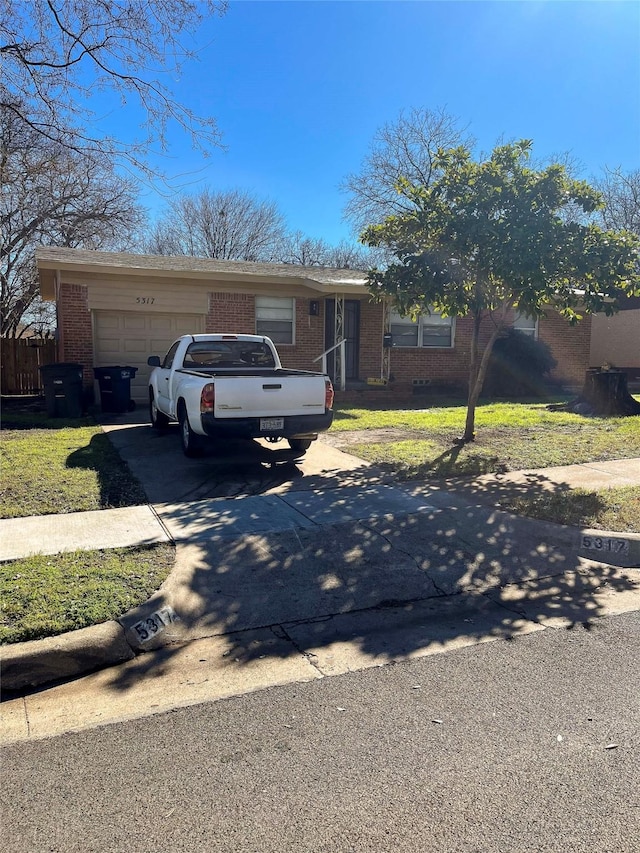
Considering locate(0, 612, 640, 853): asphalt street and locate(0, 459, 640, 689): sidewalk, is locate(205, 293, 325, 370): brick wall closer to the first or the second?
locate(0, 459, 640, 689): sidewalk

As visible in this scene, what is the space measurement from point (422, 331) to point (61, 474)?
12.8 metres

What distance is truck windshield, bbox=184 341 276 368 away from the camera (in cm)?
965

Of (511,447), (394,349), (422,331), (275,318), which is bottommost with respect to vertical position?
(511,447)

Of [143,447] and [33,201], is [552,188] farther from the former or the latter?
[33,201]

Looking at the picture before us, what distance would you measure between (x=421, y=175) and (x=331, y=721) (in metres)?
33.0

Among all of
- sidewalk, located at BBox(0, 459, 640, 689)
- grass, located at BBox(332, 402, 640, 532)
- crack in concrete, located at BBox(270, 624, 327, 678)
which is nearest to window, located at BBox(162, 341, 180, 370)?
grass, located at BBox(332, 402, 640, 532)

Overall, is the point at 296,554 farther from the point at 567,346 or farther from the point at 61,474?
the point at 567,346

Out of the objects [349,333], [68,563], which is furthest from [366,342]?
[68,563]

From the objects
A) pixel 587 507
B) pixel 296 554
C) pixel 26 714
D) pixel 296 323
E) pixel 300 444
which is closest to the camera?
pixel 26 714

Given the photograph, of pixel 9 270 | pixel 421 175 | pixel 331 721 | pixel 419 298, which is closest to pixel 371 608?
pixel 331 721

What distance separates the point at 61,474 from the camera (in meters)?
7.52

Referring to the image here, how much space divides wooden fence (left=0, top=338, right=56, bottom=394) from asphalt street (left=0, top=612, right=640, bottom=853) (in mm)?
14186

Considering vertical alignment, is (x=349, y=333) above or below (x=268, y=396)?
above

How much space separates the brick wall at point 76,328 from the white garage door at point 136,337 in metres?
0.24
